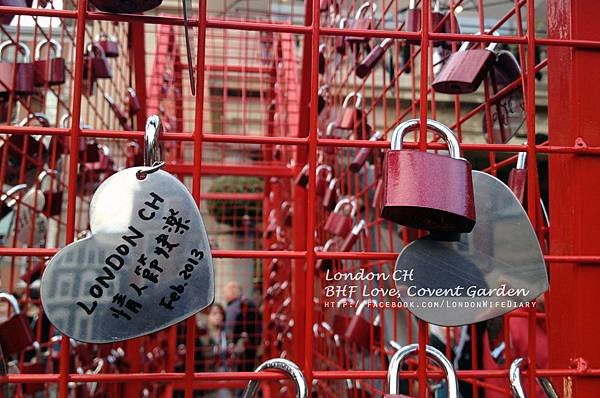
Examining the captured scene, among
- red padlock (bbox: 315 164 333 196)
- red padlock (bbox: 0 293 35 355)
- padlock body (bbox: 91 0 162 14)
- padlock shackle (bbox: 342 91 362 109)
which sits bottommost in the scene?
red padlock (bbox: 0 293 35 355)

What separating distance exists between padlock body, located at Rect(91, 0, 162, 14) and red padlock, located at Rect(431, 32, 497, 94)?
10.3 inches

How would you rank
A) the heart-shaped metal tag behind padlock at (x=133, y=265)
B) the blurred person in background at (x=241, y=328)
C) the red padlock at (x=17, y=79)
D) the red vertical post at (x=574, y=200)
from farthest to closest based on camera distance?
the blurred person in background at (x=241, y=328) → the red padlock at (x=17, y=79) → the red vertical post at (x=574, y=200) → the heart-shaped metal tag behind padlock at (x=133, y=265)

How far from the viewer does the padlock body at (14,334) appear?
65 centimetres

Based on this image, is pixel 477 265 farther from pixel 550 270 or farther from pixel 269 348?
pixel 269 348

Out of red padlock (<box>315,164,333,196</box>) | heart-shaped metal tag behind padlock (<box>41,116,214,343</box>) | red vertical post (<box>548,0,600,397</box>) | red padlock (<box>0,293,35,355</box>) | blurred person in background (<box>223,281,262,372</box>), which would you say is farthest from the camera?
blurred person in background (<box>223,281,262,372</box>)

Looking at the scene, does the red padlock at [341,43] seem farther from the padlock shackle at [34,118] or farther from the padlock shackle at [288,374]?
the padlock shackle at [288,374]

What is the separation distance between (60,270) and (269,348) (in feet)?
5.57

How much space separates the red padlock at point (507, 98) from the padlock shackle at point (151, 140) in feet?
1.11

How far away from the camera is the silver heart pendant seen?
375 millimetres

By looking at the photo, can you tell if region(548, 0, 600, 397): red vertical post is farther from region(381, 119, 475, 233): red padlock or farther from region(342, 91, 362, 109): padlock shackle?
region(342, 91, 362, 109): padlock shackle

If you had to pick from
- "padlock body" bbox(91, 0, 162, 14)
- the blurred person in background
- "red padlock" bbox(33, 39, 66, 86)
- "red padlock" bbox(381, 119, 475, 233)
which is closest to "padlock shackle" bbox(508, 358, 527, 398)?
"red padlock" bbox(381, 119, 475, 233)

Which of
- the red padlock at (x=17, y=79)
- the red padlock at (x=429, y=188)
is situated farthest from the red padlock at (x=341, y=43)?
the red padlock at (x=429, y=188)

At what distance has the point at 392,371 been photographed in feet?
1.34

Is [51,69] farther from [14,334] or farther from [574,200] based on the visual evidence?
[574,200]
